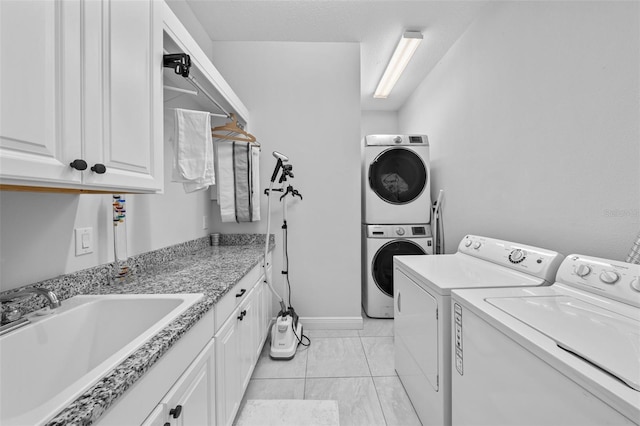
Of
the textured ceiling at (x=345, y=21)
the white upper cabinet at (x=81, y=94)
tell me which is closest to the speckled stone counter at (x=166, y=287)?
the white upper cabinet at (x=81, y=94)

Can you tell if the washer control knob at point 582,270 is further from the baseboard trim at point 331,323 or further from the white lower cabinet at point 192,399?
the baseboard trim at point 331,323

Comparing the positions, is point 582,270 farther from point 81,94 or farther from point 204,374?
point 81,94

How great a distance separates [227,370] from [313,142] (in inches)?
81.4

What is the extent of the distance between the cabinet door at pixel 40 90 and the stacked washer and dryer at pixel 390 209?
248 cm

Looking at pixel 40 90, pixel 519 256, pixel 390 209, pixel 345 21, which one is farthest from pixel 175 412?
pixel 345 21

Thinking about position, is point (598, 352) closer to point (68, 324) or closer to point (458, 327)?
point (458, 327)

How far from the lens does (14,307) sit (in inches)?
31.8

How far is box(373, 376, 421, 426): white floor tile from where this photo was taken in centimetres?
151

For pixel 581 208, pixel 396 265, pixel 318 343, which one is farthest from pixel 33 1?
pixel 318 343

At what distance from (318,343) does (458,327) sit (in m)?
1.57

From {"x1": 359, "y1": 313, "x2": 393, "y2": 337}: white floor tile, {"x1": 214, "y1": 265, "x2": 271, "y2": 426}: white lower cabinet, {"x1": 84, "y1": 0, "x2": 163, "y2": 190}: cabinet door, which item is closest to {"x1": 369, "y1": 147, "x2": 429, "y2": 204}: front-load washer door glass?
{"x1": 359, "y1": 313, "x2": 393, "y2": 337}: white floor tile

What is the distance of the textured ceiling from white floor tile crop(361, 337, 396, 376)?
291 centimetres

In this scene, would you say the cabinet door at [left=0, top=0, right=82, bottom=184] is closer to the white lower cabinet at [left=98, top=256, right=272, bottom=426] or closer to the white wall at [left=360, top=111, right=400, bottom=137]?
the white lower cabinet at [left=98, top=256, right=272, bottom=426]

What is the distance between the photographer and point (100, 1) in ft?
2.86
